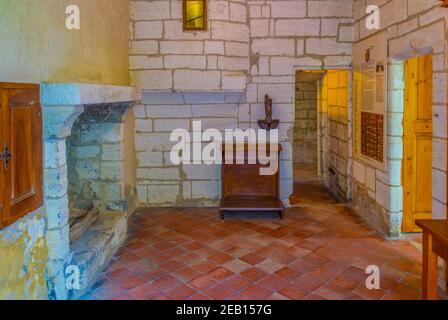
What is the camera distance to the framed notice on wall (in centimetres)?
443

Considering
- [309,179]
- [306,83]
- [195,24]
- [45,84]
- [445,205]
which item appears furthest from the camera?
[306,83]

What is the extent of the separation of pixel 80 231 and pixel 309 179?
505 centimetres

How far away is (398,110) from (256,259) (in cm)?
221

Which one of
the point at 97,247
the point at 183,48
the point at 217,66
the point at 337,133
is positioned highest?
the point at 183,48

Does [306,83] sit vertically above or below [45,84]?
above

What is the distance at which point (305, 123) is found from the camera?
9188 mm

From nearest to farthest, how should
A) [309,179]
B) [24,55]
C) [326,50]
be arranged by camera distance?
[24,55] < [326,50] < [309,179]

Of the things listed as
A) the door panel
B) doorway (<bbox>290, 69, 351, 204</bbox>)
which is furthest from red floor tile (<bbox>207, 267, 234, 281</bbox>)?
doorway (<bbox>290, 69, 351, 204</bbox>)

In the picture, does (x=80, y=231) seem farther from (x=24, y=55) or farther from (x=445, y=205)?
(x=445, y=205)

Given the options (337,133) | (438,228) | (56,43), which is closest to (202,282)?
(438,228)

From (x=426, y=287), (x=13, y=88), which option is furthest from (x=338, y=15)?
(x=13, y=88)

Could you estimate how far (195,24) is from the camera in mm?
5203

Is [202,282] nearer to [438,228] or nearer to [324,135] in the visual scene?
[438,228]

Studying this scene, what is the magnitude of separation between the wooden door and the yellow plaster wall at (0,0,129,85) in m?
3.22
